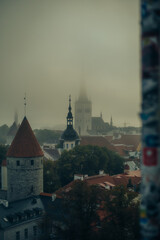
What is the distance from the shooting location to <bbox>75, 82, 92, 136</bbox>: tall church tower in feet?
437

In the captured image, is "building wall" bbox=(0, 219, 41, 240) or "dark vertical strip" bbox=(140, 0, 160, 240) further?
"building wall" bbox=(0, 219, 41, 240)

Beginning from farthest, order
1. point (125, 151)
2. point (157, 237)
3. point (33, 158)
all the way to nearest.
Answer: point (125, 151) → point (33, 158) → point (157, 237)

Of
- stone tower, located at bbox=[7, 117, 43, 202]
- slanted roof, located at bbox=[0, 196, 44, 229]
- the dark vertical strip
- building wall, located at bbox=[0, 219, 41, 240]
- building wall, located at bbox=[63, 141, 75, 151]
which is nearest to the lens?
the dark vertical strip

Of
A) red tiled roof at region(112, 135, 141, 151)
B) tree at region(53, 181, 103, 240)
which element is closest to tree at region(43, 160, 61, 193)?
tree at region(53, 181, 103, 240)

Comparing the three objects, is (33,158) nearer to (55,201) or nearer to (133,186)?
(55,201)

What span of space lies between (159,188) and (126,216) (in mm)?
13434

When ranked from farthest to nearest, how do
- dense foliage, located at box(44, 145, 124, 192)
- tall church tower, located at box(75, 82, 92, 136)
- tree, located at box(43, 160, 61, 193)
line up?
tall church tower, located at box(75, 82, 92, 136)
dense foliage, located at box(44, 145, 124, 192)
tree, located at box(43, 160, 61, 193)

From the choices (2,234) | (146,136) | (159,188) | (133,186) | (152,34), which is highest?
(152,34)

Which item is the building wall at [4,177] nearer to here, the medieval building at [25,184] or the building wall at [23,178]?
the medieval building at [25,184]

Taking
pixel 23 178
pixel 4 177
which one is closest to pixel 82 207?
pixel 23 178

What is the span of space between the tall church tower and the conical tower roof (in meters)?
97.2

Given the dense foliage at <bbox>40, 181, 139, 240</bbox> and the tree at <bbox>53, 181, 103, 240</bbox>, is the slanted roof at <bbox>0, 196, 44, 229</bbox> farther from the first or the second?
the tree at <bbox>53, 181, 103, 240</bbox>

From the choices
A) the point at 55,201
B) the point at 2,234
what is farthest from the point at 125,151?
the point at 2,234

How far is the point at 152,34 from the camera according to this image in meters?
6.31
